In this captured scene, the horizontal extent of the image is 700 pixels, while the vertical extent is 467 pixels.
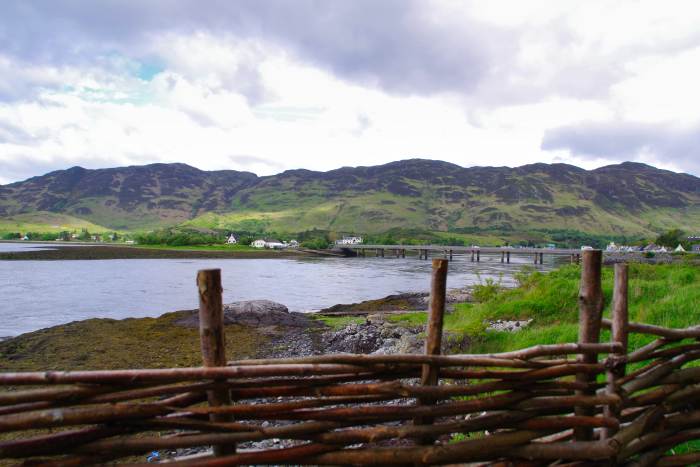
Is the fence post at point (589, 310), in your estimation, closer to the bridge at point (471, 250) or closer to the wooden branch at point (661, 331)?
the wooden branch at point (661, 331)

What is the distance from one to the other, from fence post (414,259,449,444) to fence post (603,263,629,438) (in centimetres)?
134

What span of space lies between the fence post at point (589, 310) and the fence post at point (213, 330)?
2.55 m

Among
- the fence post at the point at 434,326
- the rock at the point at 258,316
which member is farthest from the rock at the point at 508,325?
the rock at the point at 258,316

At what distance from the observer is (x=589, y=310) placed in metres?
3.77

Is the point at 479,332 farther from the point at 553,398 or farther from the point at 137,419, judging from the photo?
the point at 137,419

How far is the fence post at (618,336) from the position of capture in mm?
3812

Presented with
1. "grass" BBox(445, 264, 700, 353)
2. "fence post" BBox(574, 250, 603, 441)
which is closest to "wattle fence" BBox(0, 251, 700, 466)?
"fence post" BBox(574, 250, 603, 441)

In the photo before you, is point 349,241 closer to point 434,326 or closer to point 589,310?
point 589,310

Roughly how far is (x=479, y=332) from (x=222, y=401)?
7.87 meters

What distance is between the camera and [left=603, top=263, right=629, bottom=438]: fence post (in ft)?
12.5

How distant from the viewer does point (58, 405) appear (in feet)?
9.97

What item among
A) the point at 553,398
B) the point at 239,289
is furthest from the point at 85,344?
the point at 239,289

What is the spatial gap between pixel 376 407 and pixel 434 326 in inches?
28.1

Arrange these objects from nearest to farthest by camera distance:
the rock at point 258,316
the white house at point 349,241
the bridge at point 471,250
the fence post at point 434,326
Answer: the fence post at point 434,326 → the rock at point 258,316 → the bridge at point 471,250 → the white house at point 349,241
